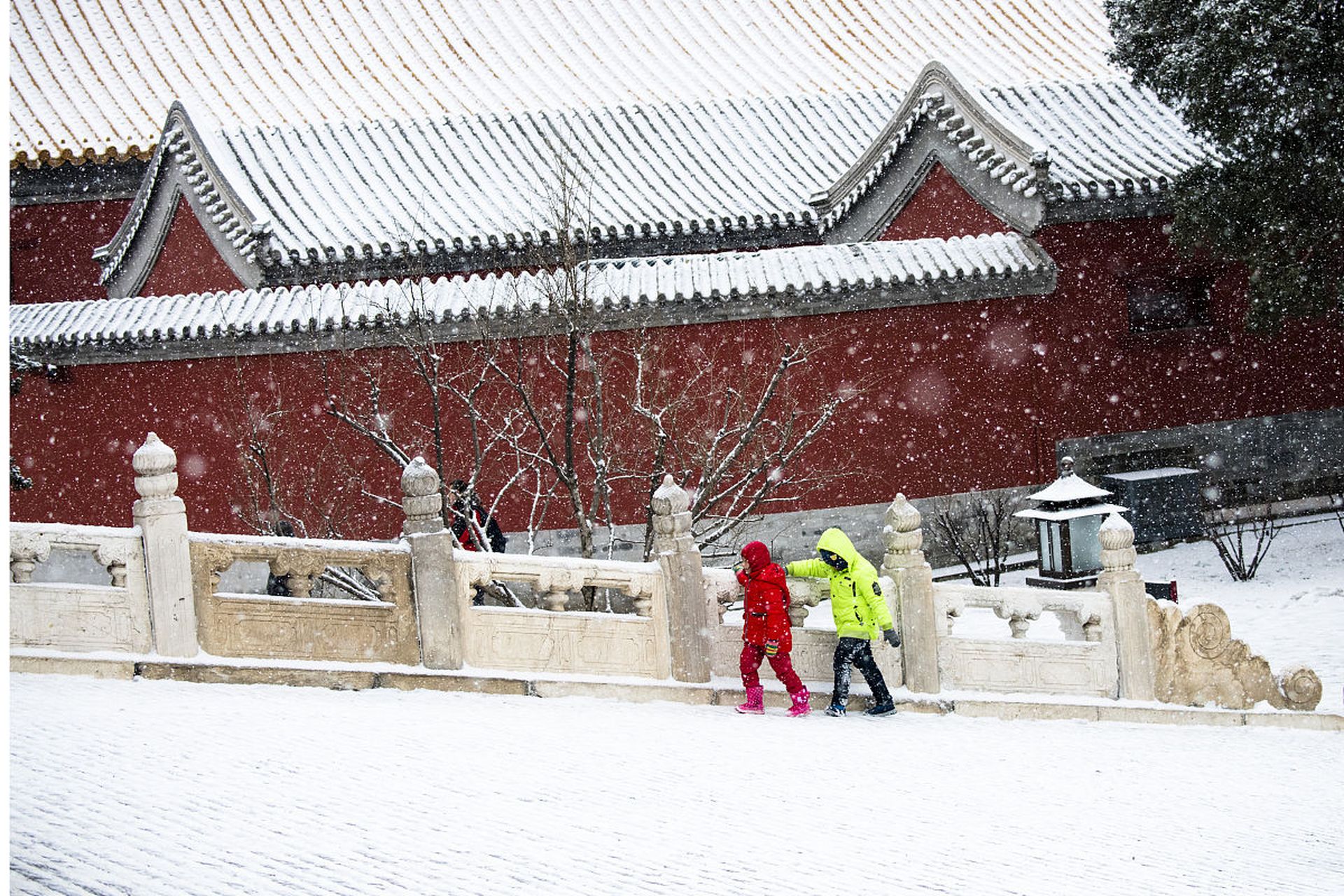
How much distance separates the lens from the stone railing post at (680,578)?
25.0 feet

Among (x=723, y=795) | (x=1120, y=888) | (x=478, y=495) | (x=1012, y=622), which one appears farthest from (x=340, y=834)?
(x=478, y=495)

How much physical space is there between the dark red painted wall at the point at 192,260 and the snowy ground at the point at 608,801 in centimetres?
847

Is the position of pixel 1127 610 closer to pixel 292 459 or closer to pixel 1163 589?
pixel 1163 589

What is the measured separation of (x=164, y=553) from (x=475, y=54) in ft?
42.0

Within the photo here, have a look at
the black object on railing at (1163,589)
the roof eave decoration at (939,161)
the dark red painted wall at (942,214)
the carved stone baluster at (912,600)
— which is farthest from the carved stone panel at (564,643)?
the dark red painted wall at (942,214)

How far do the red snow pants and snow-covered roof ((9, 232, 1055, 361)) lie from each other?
221 inches

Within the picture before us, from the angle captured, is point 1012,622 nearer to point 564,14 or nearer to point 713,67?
point 713,67

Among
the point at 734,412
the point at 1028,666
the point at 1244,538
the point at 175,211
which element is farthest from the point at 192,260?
the point at 1244,538

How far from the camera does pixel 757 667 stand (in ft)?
25.1

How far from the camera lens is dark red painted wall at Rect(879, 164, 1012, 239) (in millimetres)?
14422

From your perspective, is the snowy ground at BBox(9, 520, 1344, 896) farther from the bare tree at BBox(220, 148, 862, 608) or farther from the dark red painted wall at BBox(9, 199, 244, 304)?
the dark red painted wall at BBox(9, 199, 244, 304)

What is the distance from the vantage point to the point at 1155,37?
41.1 ft

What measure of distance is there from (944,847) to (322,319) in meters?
8.81

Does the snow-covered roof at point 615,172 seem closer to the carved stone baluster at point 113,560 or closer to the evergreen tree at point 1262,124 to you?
the evergreen tree at point 1262,124
